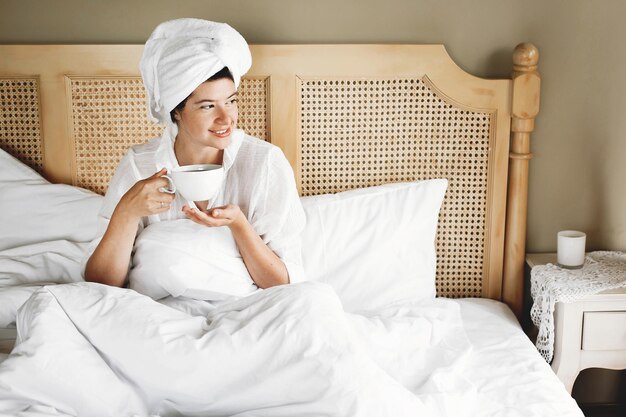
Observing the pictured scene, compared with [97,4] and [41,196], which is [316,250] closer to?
[41,196]

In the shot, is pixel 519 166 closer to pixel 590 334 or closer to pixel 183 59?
pixel 590 334

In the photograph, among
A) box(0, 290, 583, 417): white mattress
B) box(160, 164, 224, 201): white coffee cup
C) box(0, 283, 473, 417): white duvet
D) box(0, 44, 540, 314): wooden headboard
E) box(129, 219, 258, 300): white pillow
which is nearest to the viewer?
box(0, 283, 473, 417): white duvet

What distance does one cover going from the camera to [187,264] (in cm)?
168

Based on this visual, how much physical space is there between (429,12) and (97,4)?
3.41 feet

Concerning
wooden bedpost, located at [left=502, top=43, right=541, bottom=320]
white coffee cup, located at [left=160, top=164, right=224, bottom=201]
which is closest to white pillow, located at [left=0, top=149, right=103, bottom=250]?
white coffee cup, located at [left=160, top=164, right=224, bottom=201]

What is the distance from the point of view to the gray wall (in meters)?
2.21

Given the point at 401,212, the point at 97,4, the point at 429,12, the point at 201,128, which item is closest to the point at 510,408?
the point at 401,212

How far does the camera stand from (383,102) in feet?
7.21

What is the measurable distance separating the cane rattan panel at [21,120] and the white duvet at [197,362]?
0.91 metres

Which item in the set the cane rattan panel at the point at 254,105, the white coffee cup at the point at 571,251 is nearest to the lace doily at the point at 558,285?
the white coffee cup at the point at 571,251

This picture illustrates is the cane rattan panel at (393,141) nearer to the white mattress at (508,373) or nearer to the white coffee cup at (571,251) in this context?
the white coffee cup at (571,251)

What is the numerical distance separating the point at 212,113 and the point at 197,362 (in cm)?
64

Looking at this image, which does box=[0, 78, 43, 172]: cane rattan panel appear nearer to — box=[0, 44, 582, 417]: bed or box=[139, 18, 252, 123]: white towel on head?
box=[0, 44, 582, 417]: bed

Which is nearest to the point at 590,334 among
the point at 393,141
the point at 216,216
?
the point at 393,141
